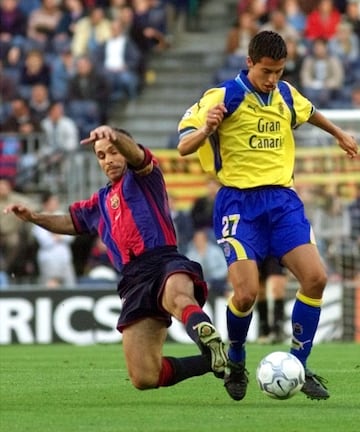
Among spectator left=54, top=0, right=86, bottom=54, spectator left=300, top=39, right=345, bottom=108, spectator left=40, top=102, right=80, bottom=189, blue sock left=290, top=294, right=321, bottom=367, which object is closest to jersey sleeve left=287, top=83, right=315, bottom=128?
blue sock left=290, top=294, right=321, bottom=367

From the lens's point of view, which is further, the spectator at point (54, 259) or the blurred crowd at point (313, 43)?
the blurred crowd at point (313, 43)

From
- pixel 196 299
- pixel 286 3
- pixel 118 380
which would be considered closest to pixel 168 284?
pixel 196 299

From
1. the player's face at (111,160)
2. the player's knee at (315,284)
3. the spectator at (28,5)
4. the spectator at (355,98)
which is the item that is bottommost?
the spectator at (355,98)

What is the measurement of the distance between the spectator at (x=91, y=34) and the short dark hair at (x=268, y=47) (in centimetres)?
1527

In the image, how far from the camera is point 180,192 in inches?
888

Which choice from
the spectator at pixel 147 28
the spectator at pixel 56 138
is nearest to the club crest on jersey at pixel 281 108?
the spectator at pixel 56 138

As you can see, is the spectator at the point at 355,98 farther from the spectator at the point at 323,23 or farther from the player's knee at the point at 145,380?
the player's knee at the point at 145,380

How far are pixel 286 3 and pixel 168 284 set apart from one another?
15.5 m

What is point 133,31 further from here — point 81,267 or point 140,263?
point 140,263

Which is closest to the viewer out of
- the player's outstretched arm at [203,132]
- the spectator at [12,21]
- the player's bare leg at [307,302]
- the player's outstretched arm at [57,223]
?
the player's outstretched arm at [203,132]

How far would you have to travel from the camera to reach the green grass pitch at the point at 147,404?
891 cm

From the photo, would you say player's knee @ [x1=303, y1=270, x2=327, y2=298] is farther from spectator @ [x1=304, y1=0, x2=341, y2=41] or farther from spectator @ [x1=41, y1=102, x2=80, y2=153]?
spectator @ [x1=304, y1=0, x2=341, y2=41]

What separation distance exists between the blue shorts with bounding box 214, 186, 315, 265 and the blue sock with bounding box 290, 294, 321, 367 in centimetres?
37

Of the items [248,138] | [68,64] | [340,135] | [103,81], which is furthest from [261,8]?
[248,138]
